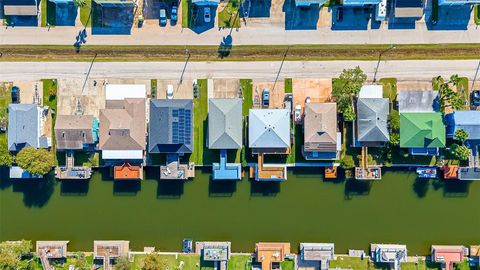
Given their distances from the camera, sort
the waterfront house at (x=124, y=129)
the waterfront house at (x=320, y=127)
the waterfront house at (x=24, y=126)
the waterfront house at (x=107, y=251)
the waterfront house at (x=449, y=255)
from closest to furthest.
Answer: the waterfront house at (x=320, y=127), the waterfront house at (x=124, y=129), the waterfront house at (x=24, y=126), the waterfront house at (x=449, y=255), the waterfront house at (x=107, y=251)

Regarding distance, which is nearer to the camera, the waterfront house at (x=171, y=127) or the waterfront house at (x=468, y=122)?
the waterfront house at (x=468, y=122)

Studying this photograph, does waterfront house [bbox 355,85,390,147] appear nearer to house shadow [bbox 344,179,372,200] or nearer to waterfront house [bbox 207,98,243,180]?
house shadow [bbox 344,179,372,200]

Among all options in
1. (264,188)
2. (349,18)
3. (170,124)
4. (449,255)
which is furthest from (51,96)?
(449,255)

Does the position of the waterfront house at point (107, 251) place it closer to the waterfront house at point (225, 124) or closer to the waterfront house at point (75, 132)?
the waterfront house at point (75, 132)

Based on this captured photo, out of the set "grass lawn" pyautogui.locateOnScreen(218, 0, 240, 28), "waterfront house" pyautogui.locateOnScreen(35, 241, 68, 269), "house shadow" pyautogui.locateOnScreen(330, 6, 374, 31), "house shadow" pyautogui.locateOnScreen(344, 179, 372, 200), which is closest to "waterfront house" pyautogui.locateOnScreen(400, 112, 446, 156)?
"house shadow" pyautogui.locateOnScreen(344, 179, 372, 200)

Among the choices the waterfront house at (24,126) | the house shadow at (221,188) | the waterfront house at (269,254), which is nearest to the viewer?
the waterfront house at (24,126)

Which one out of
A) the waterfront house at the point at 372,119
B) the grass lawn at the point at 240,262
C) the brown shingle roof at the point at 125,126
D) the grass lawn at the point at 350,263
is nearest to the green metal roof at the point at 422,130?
the waterfront house at the point at 372,119
